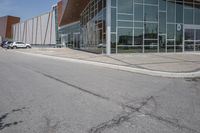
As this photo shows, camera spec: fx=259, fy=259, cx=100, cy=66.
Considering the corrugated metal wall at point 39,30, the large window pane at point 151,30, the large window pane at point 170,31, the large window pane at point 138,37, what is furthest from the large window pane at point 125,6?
the corrugated metal wall at point 39,30

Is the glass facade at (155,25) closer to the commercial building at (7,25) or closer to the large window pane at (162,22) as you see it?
the large window pane at (162,22)

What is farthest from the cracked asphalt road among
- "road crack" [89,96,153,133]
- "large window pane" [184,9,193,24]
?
"large window pane" [184,9,193,24]

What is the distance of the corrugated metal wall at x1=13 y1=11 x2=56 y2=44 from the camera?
60.6m

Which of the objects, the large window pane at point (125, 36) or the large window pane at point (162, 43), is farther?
the large window pane at point (162, 43)

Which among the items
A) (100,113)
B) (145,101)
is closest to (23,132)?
(100,113)

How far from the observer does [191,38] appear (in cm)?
3169

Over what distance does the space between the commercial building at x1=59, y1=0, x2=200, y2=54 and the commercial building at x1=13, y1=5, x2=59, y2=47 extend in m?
25.8

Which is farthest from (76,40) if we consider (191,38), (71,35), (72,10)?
Answer: (191,38)

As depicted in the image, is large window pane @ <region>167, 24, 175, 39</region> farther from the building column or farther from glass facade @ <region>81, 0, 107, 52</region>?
the building column

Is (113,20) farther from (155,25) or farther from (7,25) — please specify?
(7,25)

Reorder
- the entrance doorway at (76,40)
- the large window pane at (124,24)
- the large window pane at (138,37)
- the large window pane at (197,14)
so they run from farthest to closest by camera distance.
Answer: the entrance doorway at (76,40), the large window pane at (197,14), the large window pane at (138,37), the large window pane at (124,24)

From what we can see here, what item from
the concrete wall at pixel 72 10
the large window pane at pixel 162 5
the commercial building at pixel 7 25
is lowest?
the large window pane at pixel 162 5

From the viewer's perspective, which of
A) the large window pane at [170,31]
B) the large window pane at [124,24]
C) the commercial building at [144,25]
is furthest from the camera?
the large window pane at [170,31]

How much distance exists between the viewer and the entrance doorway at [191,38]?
103ft
